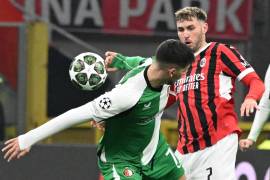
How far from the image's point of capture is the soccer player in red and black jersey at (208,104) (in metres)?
6.88

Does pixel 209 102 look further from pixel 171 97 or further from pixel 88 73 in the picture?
pixel 88 73

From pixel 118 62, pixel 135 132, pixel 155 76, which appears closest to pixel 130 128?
pixel 135 132

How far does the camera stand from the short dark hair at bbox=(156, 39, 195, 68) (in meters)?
6.04

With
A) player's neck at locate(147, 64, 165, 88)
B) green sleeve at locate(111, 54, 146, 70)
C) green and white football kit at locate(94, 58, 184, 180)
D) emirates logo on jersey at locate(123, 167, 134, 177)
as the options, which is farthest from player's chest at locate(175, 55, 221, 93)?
emirates logo on jersey at locate(123, 167, 134, 177)

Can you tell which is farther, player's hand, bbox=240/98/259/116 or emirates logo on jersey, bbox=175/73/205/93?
emirates logo on jersey, bbox=175/73/205/93

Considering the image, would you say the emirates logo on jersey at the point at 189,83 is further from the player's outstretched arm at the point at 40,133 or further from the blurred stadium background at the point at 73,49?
→ the blurred stadium background at the point at 73,49

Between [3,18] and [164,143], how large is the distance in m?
5.22

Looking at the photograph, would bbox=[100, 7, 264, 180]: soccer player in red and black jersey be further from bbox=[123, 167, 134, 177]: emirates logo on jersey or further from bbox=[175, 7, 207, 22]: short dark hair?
bbox=[123, 167, 134, 177]: emirates logo on jersey

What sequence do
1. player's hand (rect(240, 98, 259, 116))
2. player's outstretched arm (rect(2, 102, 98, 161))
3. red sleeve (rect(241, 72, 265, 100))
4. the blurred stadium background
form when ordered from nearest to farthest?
player's outstretched arm (rect(2, 102, 98, 161))
player's hand (rect(240, 98, 259, 116))
red sleeve (rect(241, 72, 265, 100))
the blurred stadium background

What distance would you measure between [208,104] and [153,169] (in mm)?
658

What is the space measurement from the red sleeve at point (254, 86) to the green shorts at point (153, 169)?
25.2 inches

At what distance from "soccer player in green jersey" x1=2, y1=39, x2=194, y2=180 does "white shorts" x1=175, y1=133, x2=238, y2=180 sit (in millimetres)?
279

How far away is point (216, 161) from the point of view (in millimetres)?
6883

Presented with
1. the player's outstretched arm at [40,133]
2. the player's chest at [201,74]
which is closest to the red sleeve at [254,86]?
the player's chest at [201,74]
